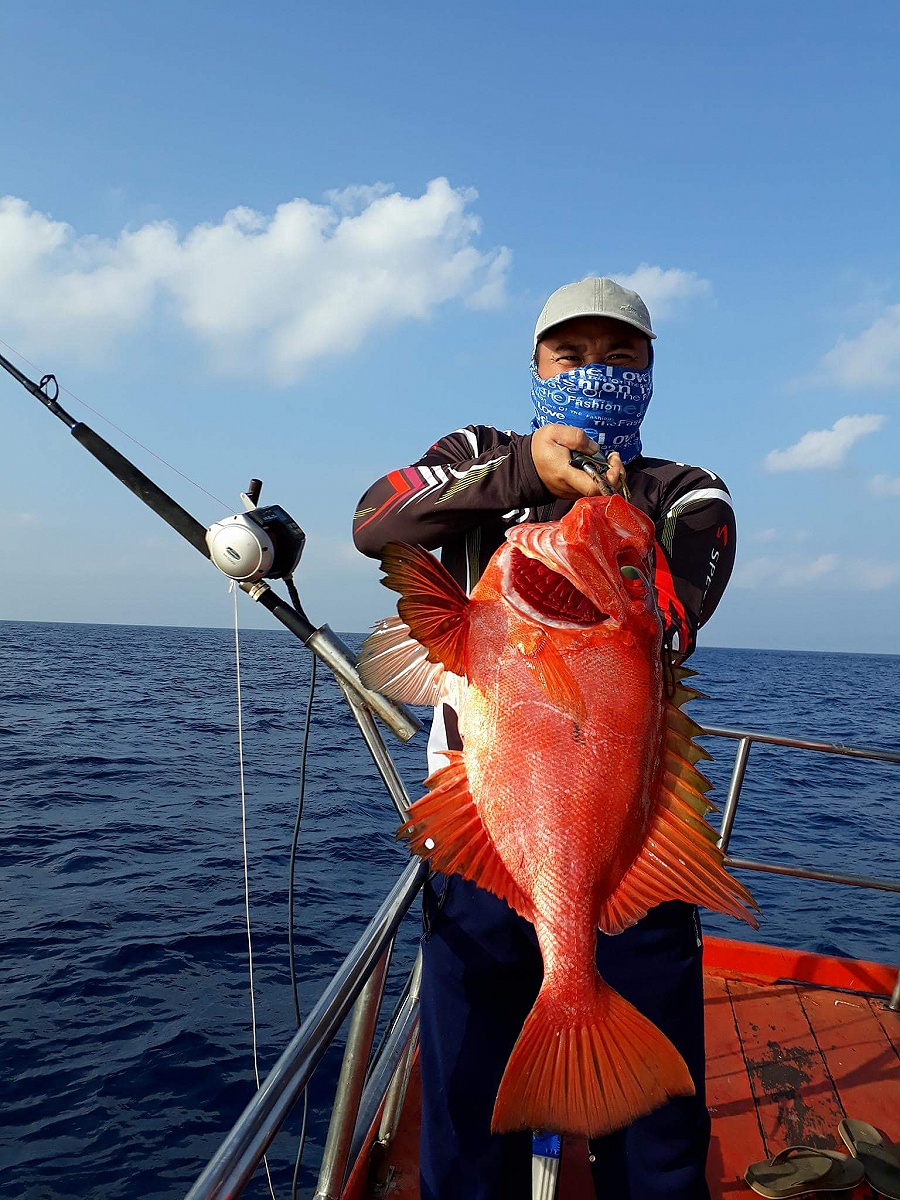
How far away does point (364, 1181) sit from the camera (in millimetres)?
2934

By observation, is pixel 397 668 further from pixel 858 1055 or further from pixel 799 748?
pixel 858 1055

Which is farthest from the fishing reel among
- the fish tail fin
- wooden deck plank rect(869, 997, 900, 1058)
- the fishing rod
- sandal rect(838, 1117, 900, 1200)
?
wooden deck plank rect(869, 997, 900, 1058)

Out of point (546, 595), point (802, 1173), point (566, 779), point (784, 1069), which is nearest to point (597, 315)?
point (546, 595)

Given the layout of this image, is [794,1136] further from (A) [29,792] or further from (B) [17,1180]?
(A) [29,792]

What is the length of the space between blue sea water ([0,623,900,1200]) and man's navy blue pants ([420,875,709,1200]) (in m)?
1.65

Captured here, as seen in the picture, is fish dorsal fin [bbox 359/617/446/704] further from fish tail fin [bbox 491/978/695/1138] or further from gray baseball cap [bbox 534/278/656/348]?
gray baseball cap [bbox 534/278/656/348]

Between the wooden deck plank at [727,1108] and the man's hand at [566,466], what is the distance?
2908mm

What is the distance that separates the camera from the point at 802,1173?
116 inches

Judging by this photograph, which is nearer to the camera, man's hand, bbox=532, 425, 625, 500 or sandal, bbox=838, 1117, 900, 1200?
man's hand, bbox=532, 425, 625, 500

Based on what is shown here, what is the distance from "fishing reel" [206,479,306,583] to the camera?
2.21m

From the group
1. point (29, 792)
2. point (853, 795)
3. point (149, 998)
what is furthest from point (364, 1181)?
point (853, 795)

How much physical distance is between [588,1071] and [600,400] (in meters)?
1.58

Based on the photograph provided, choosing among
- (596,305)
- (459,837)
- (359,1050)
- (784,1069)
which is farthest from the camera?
(784,1069)

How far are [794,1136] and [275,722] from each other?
22.4m
